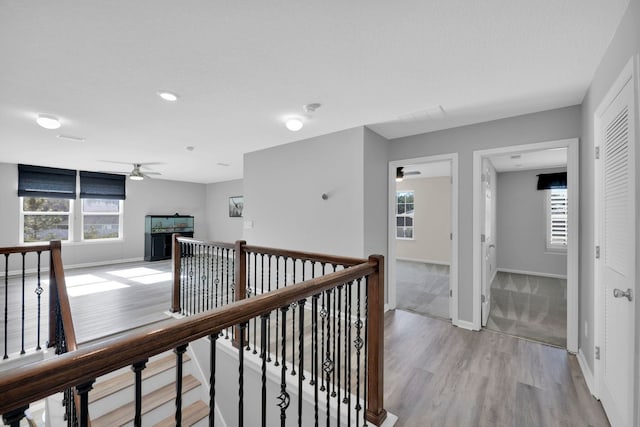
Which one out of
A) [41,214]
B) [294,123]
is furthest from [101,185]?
[294,123]

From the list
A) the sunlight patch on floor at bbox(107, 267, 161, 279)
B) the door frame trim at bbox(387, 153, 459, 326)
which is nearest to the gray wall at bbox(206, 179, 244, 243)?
the sunlight patch on floor at bbox(107, 267, 161, 279)

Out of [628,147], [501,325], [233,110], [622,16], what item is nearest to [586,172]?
[628,147]

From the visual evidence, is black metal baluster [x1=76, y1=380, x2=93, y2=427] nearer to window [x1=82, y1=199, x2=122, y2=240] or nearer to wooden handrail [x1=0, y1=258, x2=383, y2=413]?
wooden handrail [x1=0, y1=258, x2=383, y2=413]

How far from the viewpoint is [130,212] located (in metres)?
7.66

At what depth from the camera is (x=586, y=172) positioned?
8.16 feet

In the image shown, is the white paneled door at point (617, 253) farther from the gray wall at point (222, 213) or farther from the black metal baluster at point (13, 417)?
the gray wall at point (222, 213)

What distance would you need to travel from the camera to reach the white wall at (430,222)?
733 cm

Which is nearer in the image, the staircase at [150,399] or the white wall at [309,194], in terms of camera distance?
the staircase at [150,399]

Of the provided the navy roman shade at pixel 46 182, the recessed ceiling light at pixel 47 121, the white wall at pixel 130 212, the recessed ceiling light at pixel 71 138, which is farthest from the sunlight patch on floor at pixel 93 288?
the navy roman shade at pixel 46 182

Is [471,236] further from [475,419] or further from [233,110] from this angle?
[233,110]

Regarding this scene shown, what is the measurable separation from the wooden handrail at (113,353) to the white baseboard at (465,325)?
2.99m

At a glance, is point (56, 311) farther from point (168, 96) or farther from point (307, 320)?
point (307, 320)

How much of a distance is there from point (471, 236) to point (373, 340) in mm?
2144

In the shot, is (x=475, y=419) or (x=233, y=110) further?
(x=233, y=110)
